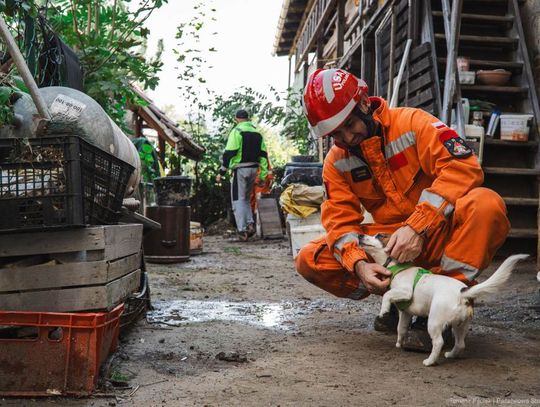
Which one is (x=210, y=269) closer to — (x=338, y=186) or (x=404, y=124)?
(x=338, y=186)

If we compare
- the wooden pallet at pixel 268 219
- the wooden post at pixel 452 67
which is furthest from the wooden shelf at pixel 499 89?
the wooden pallet at pixel 268 219

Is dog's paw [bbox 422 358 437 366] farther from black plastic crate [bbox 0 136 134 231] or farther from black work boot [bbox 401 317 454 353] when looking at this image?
black plastic crate [bbox 0 136 134 231]

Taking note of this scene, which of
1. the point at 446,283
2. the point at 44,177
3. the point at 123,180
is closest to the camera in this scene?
the point at 44,177

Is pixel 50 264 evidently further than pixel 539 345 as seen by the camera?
No

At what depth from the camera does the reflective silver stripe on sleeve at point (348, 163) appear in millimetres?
3249

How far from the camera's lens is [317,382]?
8.34 feet

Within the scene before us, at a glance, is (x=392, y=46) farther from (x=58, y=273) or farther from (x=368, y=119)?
(x=58, y=273)

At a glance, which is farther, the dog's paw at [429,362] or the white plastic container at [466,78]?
the white plastic container at [466,78]

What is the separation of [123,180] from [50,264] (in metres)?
0.68

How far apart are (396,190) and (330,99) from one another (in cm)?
63

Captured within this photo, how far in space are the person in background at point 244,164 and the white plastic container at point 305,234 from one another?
4218 mm

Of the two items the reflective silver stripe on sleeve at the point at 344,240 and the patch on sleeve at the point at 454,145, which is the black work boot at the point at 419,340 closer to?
the reflective silver stripe on sleeve at the point at 344,240

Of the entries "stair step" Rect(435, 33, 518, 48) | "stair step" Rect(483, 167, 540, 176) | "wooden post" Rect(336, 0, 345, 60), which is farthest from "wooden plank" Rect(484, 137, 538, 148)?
"wooden post" Rect(336, 0, 345, 60)

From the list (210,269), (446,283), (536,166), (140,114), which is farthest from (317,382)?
(140,114)
